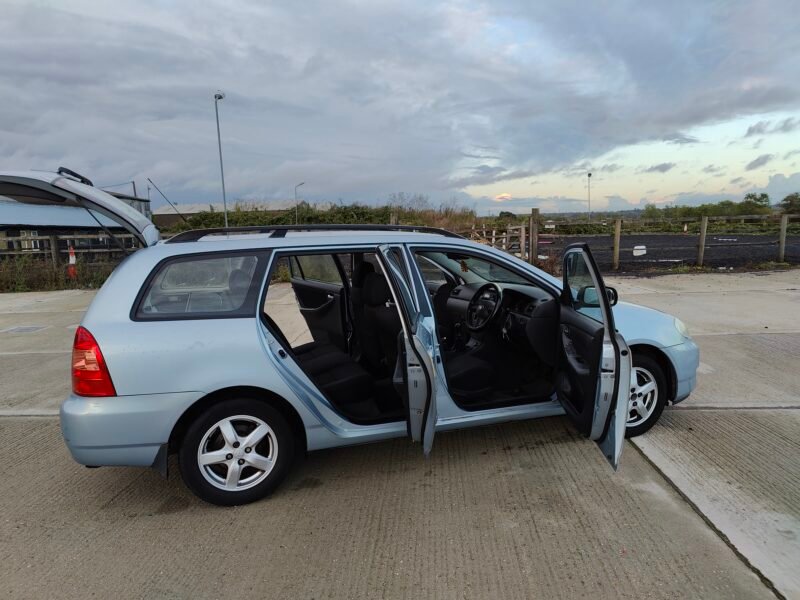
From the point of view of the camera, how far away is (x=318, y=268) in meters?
4.73

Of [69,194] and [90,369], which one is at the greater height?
[69,194]

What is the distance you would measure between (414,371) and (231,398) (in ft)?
3.49

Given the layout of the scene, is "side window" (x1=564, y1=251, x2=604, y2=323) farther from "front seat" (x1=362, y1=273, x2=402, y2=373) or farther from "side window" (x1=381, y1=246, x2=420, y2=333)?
"front seat" (x1=362, y1=273, x2=402, y2=373)

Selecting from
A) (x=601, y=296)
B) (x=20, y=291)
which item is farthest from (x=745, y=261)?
(x=20, y=291)

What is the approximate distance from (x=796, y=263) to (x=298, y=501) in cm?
1619

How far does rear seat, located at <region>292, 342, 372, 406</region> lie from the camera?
3.54m

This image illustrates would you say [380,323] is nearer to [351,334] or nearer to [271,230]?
[351,334]

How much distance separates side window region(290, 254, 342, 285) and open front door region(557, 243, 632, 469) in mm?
1957

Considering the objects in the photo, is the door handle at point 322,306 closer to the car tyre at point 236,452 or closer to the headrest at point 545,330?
the car tyre at point 236,452

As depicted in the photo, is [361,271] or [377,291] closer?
[377,291]

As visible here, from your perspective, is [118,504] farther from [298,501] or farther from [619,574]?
[619,574]

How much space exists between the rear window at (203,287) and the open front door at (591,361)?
→ 1.98 metres

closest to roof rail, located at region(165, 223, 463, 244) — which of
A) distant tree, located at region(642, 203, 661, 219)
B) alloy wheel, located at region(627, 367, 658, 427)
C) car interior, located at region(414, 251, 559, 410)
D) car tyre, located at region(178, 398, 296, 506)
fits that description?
car interior, located at region(414, 251, 559, 410)

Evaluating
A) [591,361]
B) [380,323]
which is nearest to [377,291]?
[380,323]
